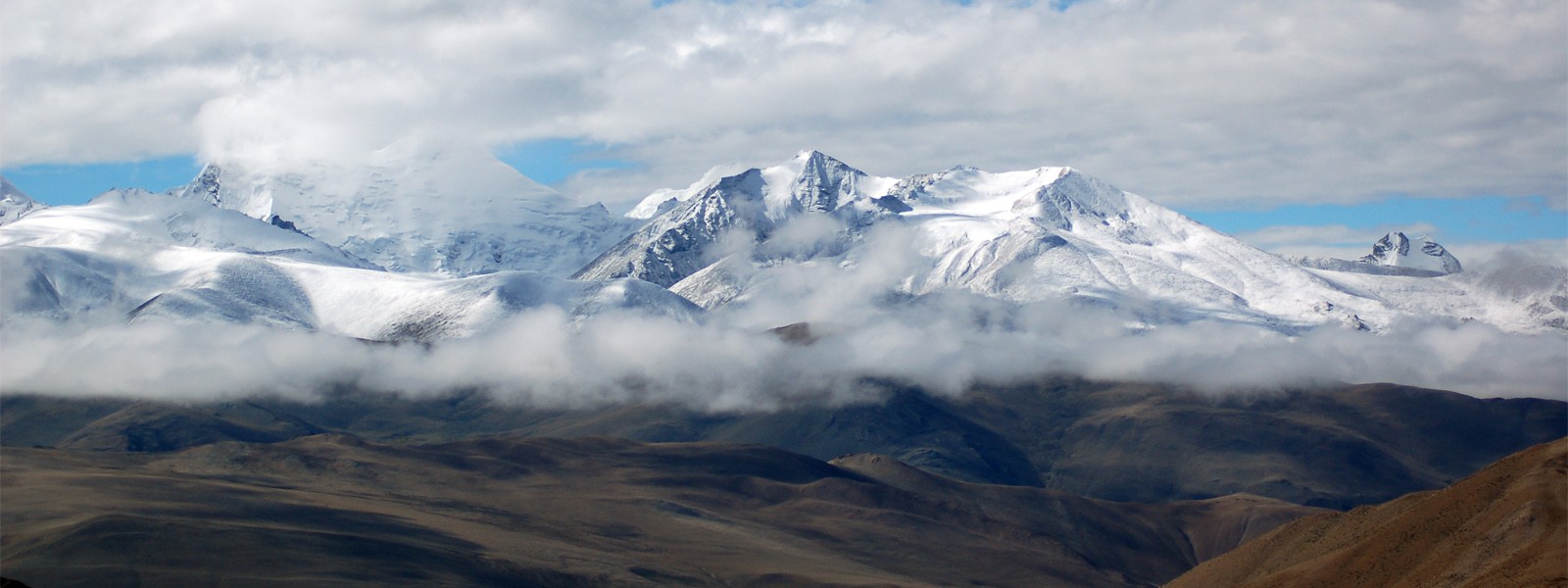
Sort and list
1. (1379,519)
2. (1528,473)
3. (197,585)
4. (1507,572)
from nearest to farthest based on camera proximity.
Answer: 1. (1507,572)
2. (1528,473)
3. (1379,519)
4. (197,585)

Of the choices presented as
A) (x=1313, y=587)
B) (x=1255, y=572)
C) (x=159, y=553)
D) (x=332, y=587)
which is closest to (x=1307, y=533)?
(x=1255, y=572)

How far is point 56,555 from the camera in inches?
7510

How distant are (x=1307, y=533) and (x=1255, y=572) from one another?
18.7ft

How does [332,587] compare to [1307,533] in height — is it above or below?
below

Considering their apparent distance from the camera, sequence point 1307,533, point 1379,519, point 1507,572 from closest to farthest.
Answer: point 1507,572 → point 1379,519 → point 1307,533

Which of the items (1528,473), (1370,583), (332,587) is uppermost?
(1528,473)

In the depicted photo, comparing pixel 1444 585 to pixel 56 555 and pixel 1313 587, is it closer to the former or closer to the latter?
pixel 1313 587

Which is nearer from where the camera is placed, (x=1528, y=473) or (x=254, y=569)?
(x=1528, y=473)

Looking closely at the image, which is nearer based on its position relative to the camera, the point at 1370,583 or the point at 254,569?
the point at 1370,583

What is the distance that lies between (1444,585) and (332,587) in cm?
12070

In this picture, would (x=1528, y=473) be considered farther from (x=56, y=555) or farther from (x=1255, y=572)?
(x=56, y=555)

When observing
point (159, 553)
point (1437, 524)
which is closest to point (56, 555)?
point (159, 553)

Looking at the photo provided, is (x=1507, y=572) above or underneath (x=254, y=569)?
above

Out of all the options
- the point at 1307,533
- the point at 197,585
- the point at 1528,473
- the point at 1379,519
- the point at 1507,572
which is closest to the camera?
the point at 1507,572
